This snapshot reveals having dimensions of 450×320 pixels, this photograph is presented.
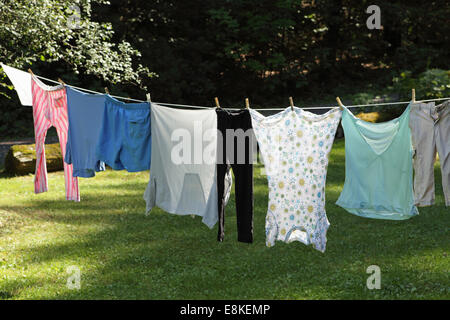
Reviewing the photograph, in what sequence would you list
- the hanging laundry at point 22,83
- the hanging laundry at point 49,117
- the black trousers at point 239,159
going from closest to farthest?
the black trousers at point 239,159 < the hanging laundry at point 22,83 < the hanging laundry at point 49,117

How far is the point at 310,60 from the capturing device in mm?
19016

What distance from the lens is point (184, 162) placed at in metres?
6.46

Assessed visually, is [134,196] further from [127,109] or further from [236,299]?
[236,299]

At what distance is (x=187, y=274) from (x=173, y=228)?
193 cm

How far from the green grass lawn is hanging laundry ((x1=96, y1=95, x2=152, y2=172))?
3.86ft

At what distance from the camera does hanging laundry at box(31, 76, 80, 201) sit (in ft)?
24.1

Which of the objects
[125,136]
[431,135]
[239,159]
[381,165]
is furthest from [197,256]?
[431,135]

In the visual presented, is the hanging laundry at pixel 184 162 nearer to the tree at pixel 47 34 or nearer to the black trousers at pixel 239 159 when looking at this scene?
the black trousers at pixel 239 159

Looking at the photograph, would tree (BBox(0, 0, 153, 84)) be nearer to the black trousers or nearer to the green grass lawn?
the green grass lawn

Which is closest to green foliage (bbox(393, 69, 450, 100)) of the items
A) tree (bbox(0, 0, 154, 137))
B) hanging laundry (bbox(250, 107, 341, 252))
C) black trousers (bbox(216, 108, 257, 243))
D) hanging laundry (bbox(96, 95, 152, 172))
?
tree (bbox(0, 0, 154, 137))

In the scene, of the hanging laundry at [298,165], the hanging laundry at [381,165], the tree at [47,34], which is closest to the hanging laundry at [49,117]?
the tree at [47,34]

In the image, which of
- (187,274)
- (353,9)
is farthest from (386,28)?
(187,274)

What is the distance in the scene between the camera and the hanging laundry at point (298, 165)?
589 cm

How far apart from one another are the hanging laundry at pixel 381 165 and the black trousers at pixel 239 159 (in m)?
1.04
